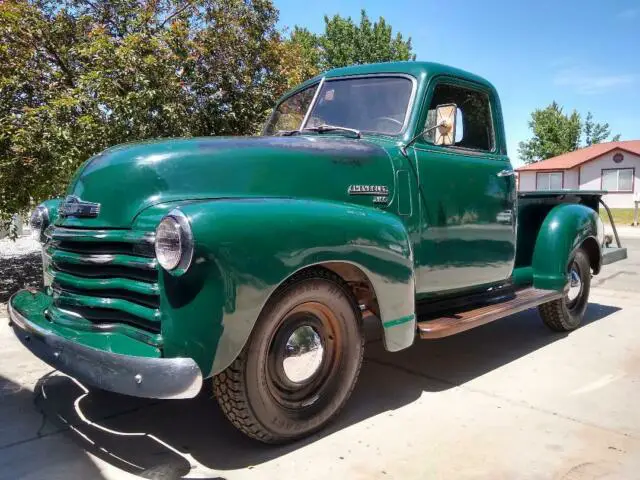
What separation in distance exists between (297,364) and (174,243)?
98 cm

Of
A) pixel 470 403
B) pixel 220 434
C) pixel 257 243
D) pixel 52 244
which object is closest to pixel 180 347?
pixel 257 243

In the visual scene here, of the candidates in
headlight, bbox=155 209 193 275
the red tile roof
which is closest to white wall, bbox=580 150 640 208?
the red tile roof

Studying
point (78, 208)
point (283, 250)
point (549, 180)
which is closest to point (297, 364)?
point (283, 250)

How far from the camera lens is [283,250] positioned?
2.64 meters

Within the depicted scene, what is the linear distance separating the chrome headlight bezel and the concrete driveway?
1.04 meters

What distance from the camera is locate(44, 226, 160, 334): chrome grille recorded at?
2541 millimetres

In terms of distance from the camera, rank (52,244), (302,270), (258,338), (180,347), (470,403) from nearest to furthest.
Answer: (180,347) < (258,338) < (302,270) < (52,244) < (470,403)

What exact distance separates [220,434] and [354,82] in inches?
98.6

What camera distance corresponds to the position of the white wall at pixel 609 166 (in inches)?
1280

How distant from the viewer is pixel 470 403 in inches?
143

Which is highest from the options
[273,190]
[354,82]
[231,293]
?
[354,82]

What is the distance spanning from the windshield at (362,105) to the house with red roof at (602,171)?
29.4m

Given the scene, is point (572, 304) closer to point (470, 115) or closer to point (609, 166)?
point (470, 115)

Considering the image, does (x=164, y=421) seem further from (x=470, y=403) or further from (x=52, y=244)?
(x=470, y=403)
